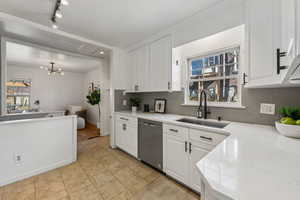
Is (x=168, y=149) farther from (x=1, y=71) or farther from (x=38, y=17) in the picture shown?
(x=1, y=71)

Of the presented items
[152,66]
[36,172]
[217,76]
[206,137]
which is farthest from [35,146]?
[217,76]

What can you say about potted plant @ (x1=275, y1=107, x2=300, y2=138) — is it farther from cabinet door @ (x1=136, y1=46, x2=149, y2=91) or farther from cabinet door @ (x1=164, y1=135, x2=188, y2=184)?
cabinet door @ (x1=136, y1=46, x2=149, y2=91)

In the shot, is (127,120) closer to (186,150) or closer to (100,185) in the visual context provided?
(100,185)

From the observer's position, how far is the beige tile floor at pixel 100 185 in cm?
160

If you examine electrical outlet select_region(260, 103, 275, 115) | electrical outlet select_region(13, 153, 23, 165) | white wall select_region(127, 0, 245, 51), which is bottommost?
electrical outlet select_region(13, 153, 23, 165)

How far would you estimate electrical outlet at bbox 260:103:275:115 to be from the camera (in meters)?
1.54

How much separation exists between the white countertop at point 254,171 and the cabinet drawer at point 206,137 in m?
0.48

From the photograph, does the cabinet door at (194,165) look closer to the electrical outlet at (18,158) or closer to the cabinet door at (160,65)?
the cabinet door at (160,65)

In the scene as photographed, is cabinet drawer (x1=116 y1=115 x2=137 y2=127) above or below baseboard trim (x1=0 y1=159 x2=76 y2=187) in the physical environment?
above

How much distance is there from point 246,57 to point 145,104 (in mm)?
2259

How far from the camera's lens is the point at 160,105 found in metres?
2.79

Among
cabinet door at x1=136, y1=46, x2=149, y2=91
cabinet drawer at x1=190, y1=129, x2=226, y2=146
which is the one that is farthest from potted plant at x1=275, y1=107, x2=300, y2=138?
cabinet door at x1=136, y1=46, x2=149, y2=91

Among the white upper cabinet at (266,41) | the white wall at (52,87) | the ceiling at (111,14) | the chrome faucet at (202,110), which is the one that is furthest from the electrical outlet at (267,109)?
the white wall at (52,87)

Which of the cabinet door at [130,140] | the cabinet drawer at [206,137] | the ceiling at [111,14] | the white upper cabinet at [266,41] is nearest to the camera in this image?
the white upper cabinet at [266,41]
